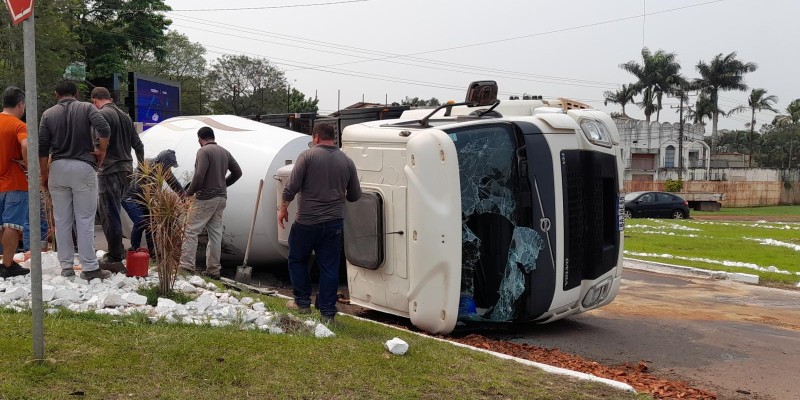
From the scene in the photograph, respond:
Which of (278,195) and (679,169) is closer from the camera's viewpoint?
(278,195)

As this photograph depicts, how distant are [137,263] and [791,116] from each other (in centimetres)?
8626

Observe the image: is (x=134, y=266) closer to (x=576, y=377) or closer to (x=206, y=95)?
(x=576, y=377)

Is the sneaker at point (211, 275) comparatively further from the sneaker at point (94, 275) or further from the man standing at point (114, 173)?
the sneaker at point (94, 275)

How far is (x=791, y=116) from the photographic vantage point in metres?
81.8

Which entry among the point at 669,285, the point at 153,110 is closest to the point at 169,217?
the point at 669,285

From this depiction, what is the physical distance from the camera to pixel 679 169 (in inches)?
2515

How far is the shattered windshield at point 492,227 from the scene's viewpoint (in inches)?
303

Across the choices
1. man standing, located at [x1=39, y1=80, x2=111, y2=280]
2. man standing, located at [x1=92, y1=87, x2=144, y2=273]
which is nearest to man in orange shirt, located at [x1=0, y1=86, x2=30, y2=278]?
man standing, located at [x1=39, y1=80, x2=111, y2=280]

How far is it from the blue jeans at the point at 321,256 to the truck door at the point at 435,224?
73cm

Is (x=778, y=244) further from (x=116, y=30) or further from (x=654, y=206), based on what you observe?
(x=116, y=30)

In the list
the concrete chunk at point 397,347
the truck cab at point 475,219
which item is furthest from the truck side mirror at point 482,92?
the concrete chunk at point 397,347

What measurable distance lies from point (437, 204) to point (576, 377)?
206 centimetres

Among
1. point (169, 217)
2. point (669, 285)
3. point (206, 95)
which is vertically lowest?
point (669, 285)

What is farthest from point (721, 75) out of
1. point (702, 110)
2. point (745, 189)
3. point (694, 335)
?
point (694, 335)
